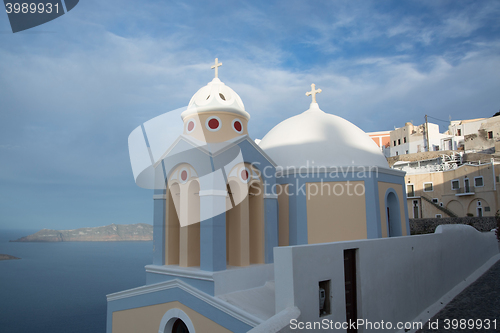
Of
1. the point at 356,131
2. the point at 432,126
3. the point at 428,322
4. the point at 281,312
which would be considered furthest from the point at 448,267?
the point at 432,126

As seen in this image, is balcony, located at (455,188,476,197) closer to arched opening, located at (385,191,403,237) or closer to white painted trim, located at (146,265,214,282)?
arched opening, located at (385,191,403,237)

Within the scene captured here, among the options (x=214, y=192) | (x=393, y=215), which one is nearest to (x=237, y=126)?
(x=214, y=192)

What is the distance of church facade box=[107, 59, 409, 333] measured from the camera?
7461mm

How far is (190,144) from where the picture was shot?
8.22 meters

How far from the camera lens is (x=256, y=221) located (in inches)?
356

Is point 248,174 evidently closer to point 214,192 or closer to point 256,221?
point 256,221

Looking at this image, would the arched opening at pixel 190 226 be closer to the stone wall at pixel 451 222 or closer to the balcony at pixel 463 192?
the stone wall at pixel 451 222

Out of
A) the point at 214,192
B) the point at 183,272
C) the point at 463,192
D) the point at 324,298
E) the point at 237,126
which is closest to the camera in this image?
the point at 324,298

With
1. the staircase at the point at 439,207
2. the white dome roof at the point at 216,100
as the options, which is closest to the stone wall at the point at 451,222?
the staircase at the point at 439,207

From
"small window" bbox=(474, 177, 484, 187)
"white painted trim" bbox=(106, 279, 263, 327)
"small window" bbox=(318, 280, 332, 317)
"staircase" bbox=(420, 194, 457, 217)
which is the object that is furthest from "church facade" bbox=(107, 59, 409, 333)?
"small window" bbox=(474, 177, 484, 187)

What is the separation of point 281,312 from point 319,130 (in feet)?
23.2

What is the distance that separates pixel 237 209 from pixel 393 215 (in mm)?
5256

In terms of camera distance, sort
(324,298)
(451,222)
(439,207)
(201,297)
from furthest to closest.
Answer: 1. (439,207)
2. (451,222)
3. (201,297)
4. (324,298)

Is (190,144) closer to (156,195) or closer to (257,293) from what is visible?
(156,195)
